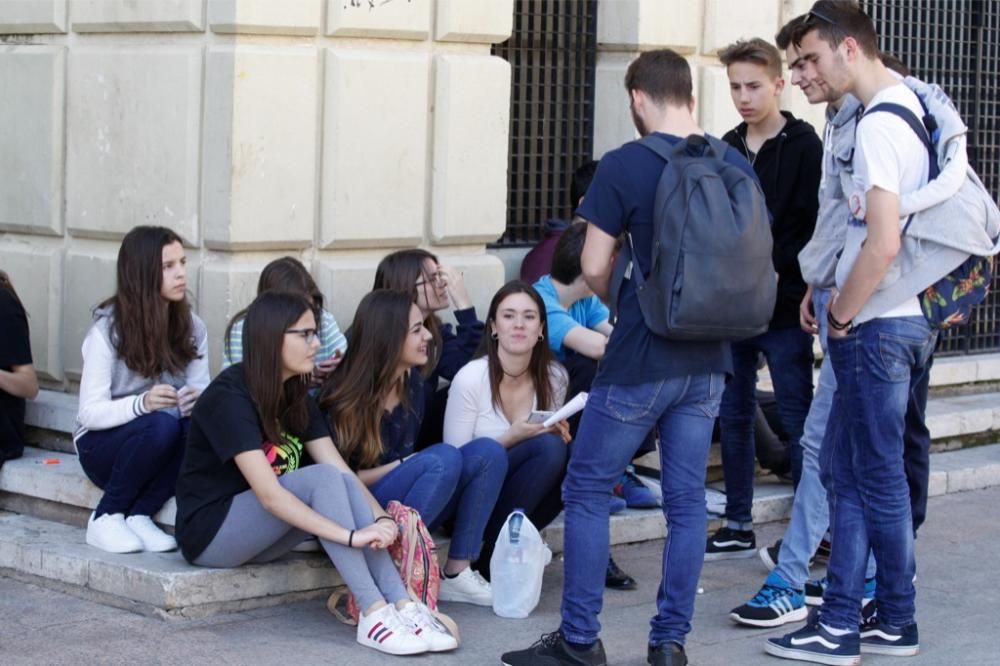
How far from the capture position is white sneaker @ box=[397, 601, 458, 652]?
5.56 m

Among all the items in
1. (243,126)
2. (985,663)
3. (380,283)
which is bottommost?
(985,663)

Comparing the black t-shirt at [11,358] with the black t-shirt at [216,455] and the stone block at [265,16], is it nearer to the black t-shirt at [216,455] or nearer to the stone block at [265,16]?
the black t-shirt at [216,455]

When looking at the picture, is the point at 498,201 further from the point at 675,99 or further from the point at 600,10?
the point at 675,99

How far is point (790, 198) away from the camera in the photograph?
673 cm

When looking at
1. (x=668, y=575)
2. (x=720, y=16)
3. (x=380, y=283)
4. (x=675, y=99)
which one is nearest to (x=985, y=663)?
(x=668, y=575)

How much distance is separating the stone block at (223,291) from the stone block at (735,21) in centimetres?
275

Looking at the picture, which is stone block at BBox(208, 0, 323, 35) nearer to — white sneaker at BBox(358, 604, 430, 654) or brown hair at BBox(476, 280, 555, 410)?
brown hair at BBox(476, 280, 555, 410)

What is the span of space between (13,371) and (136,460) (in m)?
0.89

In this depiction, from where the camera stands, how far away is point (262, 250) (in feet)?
22.3

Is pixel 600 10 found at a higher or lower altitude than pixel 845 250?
higher

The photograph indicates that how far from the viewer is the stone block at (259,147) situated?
6578 mm

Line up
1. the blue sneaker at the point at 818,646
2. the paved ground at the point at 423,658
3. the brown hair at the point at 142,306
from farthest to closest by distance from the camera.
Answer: the brown hair at the point at 142,306 < the blue sneaker at the point at 818,646 < the paved ground at the point at 423,658

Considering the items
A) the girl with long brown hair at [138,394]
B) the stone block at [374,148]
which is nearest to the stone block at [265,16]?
the stone block at [374,148]

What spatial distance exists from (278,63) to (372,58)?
1.42 ft
